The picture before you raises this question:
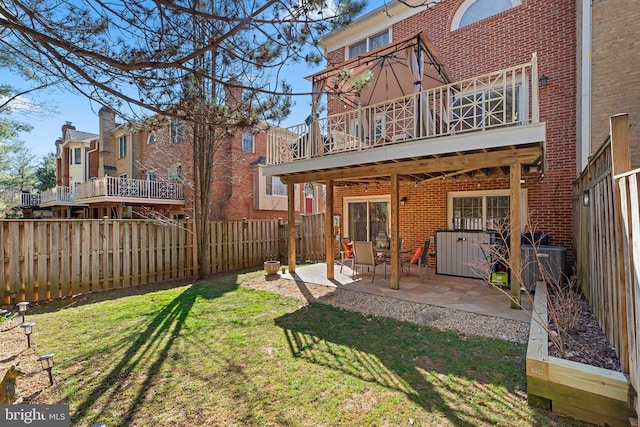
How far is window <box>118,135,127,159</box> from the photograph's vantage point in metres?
19.6

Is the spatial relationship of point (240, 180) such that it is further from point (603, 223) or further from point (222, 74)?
point (603, 223)

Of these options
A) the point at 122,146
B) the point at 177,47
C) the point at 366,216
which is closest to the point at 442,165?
the point at 177,47

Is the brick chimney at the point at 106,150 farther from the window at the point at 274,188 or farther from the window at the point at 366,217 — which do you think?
the window at the point at 366,217

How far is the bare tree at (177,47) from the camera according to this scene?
11.6 ft

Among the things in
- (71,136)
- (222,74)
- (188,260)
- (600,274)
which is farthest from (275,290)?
(71,136)

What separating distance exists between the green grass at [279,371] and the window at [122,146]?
17.2 meters

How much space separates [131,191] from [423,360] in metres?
16.8

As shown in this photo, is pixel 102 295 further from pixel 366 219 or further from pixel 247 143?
pixel 247 143

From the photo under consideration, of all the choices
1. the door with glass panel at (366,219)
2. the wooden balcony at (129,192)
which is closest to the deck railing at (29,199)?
the wooden balcony at (129,192)

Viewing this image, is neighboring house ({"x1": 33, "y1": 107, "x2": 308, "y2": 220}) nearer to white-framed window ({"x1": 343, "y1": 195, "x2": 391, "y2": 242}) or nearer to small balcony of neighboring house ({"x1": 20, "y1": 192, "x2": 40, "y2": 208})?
small balcony of neighboring house ({"x1": 20, "y1": 192, "x2": 40, "y2": 208})

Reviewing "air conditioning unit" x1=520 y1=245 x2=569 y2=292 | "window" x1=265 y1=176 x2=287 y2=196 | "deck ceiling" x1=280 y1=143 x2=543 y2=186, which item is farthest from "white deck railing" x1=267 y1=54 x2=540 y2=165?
"window" x1=265 y1=176 x2=287 y2=196

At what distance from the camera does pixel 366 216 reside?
11.2 m

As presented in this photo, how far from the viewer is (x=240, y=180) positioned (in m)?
15.0

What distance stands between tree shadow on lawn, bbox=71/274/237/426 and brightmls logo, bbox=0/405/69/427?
0.30 ft
